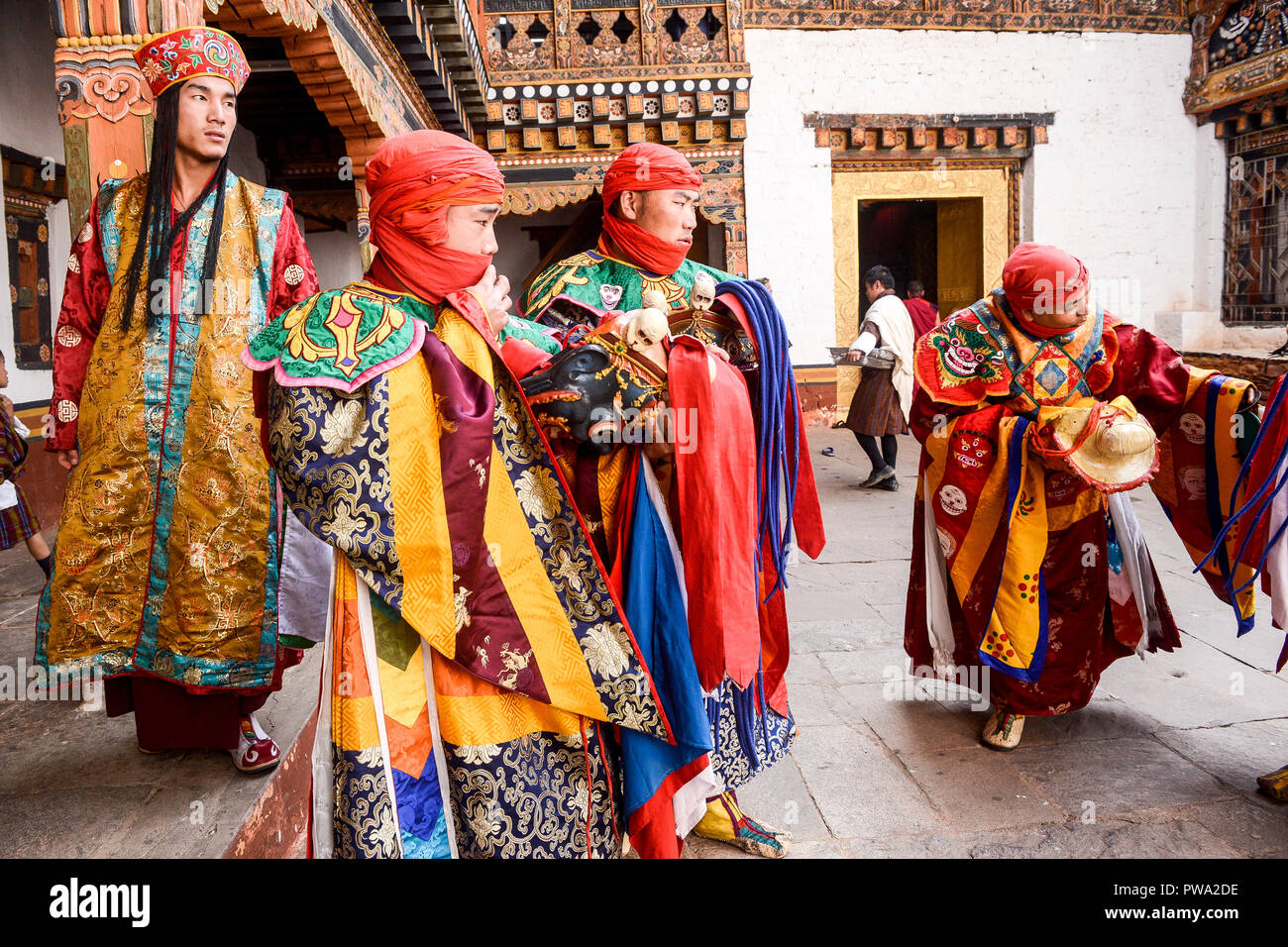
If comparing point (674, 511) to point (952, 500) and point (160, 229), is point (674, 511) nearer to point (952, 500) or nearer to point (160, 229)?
point (952, 500)

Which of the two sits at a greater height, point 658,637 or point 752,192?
point 752,192

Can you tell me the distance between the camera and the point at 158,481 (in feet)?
7.73

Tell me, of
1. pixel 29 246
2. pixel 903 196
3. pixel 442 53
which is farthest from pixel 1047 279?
pixel 903 196

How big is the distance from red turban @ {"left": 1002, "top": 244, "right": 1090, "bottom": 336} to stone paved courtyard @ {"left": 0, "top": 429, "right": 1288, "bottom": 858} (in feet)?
4.61

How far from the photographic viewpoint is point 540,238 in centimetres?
1185

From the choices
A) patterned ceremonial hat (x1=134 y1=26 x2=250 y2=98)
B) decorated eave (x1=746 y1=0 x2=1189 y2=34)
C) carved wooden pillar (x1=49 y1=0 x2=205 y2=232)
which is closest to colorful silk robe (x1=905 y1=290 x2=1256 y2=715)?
patterned ceremonial hat (x1=134 y1=26 x2=250 y2=98)

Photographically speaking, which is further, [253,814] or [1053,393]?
[1053,393]

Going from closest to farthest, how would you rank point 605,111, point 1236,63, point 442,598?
point 442,598 → point 605,111 → point 1236,63

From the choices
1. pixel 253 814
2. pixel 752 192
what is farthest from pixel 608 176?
pixel 752 192

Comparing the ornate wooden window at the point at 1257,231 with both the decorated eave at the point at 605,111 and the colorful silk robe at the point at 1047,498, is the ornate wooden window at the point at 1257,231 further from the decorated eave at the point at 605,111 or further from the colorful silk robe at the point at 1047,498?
the colorful silk robe at the point at 1047,498

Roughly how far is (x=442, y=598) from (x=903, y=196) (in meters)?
10.2

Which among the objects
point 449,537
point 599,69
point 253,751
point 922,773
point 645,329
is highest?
point 599,69

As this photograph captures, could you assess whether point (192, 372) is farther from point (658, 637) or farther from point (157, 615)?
point (658, 637)

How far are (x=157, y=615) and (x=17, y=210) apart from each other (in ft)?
15.4
